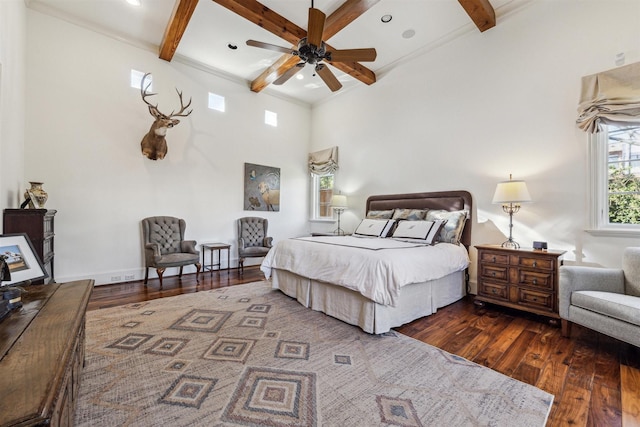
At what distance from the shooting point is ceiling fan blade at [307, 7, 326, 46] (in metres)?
2.58

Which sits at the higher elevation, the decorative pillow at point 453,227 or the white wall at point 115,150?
the white wall at point 115,150

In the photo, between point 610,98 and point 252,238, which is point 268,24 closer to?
point 252,238

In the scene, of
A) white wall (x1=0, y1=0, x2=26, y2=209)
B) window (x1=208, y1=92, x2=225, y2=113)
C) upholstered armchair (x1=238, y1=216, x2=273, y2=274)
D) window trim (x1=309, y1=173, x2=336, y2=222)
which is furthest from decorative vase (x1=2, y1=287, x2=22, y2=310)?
window trim (x1=309, y1=173, x2=336, y2=222)

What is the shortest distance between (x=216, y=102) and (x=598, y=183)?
19.2 ft

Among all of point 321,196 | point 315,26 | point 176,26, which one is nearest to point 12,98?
point 176,26

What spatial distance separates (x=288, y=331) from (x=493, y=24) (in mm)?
4639

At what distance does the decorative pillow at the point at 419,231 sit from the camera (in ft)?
11.4

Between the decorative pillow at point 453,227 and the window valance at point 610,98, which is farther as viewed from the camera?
the decorative pillow at point 453,227

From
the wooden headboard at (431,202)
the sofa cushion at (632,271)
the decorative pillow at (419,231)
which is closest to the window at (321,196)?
the wooden headboard at (431,202)

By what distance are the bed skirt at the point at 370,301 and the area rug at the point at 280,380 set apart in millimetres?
136

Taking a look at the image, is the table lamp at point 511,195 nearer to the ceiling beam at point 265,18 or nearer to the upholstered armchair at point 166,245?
the ceiling beam at point 265,18

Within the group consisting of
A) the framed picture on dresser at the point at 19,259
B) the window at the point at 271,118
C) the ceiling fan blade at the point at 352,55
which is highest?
the window at the point at 271,118

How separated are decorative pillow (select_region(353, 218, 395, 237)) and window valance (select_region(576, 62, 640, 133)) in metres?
2.43

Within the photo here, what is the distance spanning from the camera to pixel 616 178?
9.37 feet
